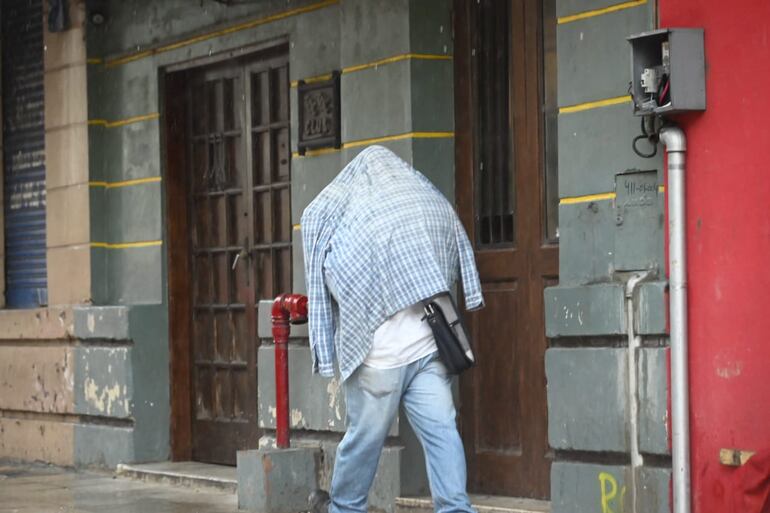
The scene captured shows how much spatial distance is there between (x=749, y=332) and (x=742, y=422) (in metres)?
0.41

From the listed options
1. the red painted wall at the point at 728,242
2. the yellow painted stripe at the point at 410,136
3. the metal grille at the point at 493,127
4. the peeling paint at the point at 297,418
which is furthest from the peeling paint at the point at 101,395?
the red painted wall at the point at 728,242

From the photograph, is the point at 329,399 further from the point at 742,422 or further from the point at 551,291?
the point at 742,422

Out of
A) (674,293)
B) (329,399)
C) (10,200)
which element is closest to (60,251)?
(10,200)

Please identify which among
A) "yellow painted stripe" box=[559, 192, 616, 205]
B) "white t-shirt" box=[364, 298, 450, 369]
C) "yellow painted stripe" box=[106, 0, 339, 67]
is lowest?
"white t-shirt" box=[364, 298, 450, 369]

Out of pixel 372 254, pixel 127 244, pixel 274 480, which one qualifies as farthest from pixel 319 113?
pixel 372 254

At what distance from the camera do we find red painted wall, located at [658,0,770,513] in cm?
736

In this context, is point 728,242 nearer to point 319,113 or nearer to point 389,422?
point 389,422

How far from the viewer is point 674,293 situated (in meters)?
7.66

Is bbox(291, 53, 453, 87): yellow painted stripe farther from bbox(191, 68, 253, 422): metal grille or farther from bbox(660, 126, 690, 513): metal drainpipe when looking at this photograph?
bbox(660, 126, 690, 513): metal drainpipe

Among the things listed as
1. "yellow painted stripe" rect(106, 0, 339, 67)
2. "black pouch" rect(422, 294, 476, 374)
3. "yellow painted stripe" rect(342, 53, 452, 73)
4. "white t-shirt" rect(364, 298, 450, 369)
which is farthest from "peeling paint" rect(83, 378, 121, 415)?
"black pouch" rect(422, 294, 476, 374)

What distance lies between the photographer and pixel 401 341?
24.0 ft

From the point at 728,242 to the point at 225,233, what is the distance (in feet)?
16.2

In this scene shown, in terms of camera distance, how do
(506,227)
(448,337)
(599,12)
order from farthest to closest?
(506,227)
(599,12)
(448,337)

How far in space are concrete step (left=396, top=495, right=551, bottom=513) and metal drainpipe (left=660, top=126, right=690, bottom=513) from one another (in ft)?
3.91
